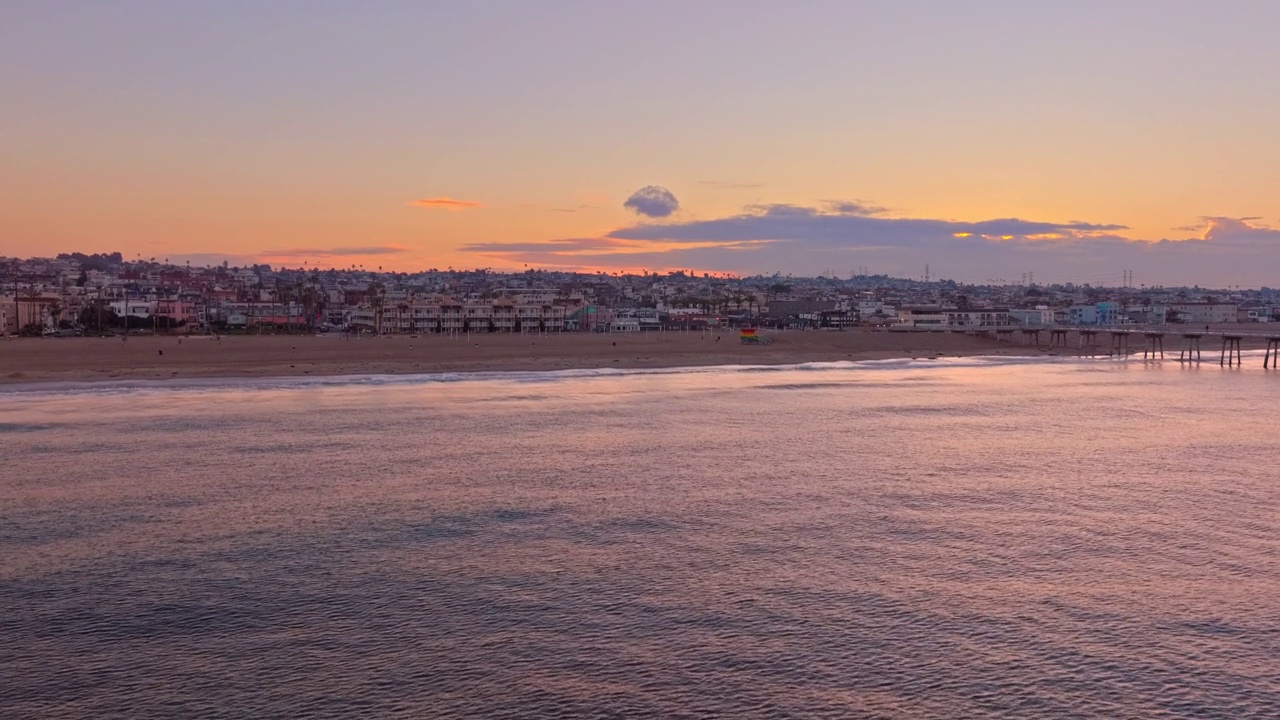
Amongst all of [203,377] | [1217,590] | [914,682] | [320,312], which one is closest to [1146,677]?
[914,682]

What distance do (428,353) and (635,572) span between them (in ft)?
168

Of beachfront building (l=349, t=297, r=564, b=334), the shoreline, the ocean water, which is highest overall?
beachfront building (l=349, t=297, r=564, b=334)

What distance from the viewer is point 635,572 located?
46.1ft

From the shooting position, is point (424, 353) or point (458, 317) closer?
point (424, 353)

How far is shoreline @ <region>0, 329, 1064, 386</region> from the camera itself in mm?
49875

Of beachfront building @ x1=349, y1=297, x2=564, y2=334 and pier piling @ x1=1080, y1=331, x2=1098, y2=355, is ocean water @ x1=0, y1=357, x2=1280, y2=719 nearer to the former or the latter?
pier piling @ x1=1080, y1=331, x2=1098, y2=355

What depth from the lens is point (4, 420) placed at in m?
31.1

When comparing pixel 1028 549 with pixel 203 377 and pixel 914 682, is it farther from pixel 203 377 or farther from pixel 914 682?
pixel 203 377

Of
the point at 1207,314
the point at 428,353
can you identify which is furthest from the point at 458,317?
the point at 1207,314

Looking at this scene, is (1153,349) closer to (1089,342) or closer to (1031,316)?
(1089,342)

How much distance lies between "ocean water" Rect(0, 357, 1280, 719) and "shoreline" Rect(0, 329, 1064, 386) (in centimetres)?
2158

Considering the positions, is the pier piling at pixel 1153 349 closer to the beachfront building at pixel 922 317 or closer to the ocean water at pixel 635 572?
the beachfront building at pixel 922 317

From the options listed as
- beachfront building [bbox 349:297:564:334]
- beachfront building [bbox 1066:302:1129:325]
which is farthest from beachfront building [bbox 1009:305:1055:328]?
beachfront building [bbox 349:297:564:334]

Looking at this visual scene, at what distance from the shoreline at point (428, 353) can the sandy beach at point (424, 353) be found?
6 cm
